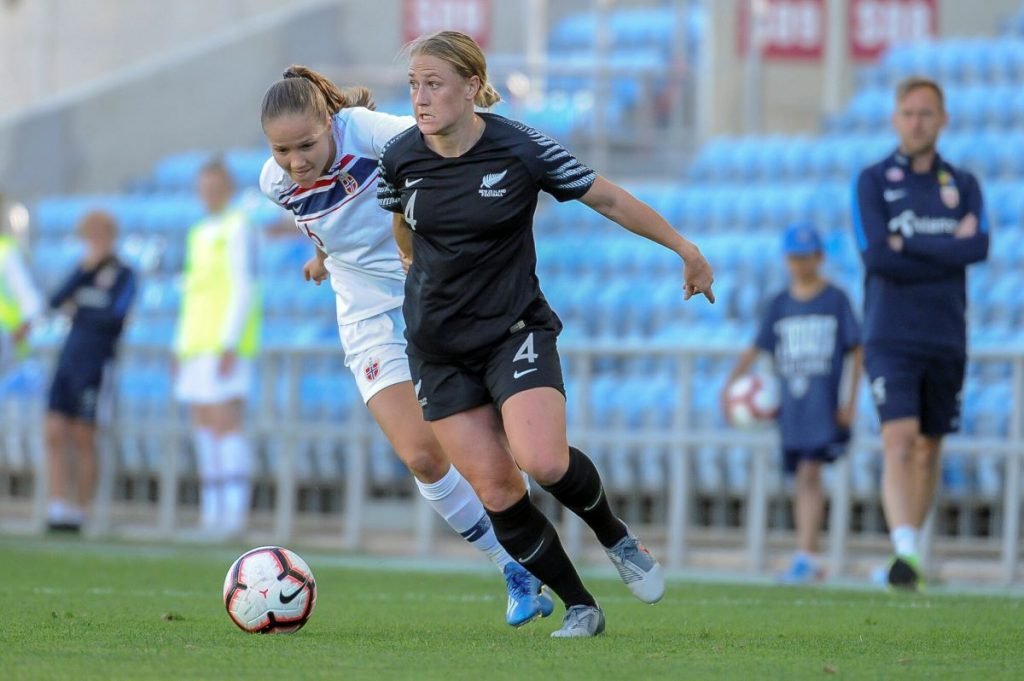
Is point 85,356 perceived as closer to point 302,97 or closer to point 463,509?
point 463,509

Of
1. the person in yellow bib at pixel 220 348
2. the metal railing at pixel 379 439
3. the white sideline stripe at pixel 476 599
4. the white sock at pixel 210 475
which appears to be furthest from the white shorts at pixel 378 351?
the white sock at pixel 210 475

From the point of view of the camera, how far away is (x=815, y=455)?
10039mm

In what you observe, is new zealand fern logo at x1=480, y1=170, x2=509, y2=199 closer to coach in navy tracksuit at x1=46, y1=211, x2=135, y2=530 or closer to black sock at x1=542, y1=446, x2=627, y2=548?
black sock at x1=542, y1=446, x2=627, y2=548

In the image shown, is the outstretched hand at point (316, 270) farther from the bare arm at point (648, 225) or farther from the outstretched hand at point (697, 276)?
the outstretched hand at point (697, 276)

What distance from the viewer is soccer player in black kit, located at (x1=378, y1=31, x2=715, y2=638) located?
5.88 m

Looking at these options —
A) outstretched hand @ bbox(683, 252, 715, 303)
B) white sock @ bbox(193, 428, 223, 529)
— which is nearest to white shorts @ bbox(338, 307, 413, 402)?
outstretched hand @ bbox(683, 252, 715, 303)

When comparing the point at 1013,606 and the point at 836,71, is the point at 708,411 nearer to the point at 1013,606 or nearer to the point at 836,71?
the point at 1013,606

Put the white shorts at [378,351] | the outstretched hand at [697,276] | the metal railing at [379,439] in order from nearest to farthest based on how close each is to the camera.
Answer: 1. the outstretched hand at [697,276]
2. the white shorts at [378,351]
3. the metal railing at [379,439]

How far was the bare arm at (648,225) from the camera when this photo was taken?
578 cm

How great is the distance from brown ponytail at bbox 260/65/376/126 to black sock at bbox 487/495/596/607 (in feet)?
4.70

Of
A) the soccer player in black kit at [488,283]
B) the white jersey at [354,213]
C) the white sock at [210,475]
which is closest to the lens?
the soccer player in black kit at [488,283]

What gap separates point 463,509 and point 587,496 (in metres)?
0.88

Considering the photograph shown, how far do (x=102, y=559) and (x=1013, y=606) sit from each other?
4895 millimetres

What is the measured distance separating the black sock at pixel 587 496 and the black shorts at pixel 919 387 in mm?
2702
